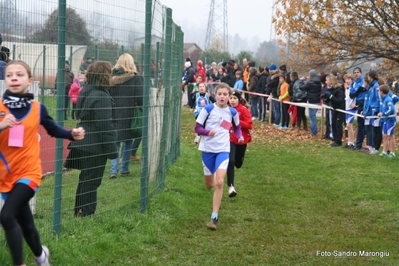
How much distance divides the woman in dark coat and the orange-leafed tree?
15.4m

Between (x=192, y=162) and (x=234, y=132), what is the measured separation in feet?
15.5

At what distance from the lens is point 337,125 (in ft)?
59.2

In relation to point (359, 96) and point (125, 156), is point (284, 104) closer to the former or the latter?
point (359, 96)

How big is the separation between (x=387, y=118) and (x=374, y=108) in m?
0.58

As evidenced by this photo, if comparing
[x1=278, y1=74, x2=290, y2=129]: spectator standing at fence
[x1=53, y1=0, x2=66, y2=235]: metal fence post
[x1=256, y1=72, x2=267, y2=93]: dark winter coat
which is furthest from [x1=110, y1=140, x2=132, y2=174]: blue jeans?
[x1=256, y1=72, x2=267, y2=93]: dark winter coat

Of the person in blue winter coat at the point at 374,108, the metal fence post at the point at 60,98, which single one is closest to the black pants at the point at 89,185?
the metal fence post at the point at 60,98

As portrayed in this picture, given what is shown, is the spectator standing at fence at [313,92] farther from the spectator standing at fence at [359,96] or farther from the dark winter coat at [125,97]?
the dark winter coat at [125,97]

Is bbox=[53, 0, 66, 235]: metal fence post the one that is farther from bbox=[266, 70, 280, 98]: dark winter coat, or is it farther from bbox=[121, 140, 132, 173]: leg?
bbox=[266, 70, 280, 98]: dark winter coat

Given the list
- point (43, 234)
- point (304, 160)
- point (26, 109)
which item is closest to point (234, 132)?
point (43, 234)

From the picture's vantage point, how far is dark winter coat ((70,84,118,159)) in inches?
302

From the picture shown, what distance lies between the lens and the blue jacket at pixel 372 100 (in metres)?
16.0

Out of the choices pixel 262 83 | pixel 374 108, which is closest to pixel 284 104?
pixel 262 83

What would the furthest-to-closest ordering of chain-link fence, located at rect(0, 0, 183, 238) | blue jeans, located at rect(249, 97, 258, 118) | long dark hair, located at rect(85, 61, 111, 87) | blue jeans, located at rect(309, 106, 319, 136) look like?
blue jeans, located at rect(249, 97, 258, 118) → blue jeans, located at rect(309, 106, 319, 136) → long dark hair, located at rect(85, 61, 111, 87) → chain-link fence, located at rect(0, 0, 183, 238)

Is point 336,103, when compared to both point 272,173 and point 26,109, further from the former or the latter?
point 26,109
